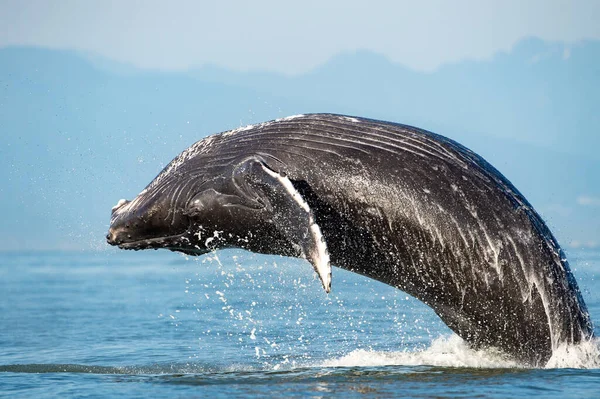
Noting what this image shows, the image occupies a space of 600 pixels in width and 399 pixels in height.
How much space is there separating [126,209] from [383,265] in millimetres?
4245

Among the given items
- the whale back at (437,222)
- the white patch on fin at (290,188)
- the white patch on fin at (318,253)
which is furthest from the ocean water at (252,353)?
the white patch on fin at (290,188)

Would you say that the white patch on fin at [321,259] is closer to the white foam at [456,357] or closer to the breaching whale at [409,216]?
the breaching whale at [409,216]

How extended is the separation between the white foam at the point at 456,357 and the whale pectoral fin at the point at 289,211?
111 inches

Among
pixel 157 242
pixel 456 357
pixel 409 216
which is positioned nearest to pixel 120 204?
pixel 157 242

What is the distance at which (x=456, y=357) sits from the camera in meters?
15.3

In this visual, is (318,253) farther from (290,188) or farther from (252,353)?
(252,353)

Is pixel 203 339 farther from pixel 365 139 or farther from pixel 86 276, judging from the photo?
pixel 86 276

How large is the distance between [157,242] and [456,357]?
5.06 m

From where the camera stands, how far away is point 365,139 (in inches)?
573

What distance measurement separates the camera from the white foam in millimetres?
14484

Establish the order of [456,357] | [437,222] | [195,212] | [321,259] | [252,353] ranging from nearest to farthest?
[321,259]
[437,222]
[195,212]
[456,357]
[252,353]

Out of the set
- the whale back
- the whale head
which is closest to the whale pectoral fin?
the whale head

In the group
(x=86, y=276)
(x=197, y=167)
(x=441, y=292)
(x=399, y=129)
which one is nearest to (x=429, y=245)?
(x=441, y=292)

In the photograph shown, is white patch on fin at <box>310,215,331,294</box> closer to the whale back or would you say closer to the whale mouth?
the whale back
